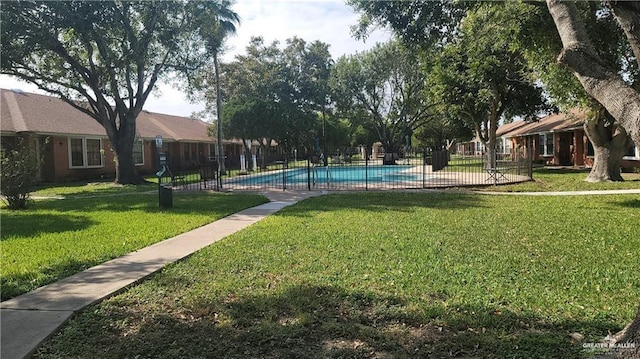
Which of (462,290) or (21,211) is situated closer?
(462,290)

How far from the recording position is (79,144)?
25.8 metres

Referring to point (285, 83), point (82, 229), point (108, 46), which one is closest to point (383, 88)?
point (285, 83)

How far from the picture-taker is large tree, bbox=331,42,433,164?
41094 millimetres

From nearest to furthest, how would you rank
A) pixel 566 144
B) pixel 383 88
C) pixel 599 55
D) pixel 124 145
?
pixel 599 55 < pixel 124 145 < pixel 566 144 < pixel 383 88

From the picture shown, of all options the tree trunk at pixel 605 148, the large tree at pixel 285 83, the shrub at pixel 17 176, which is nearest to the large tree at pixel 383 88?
the large tree at pixel 285 83

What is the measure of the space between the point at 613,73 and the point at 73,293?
5927mm

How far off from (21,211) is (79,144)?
15.0 metres

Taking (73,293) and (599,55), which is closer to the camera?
(73,293)

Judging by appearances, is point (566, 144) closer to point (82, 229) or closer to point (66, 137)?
point (82, 229)

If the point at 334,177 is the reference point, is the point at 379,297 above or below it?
below

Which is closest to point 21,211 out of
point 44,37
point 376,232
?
point 44,37

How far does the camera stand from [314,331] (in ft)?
12.8

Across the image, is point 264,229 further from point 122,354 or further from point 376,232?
point 122,354

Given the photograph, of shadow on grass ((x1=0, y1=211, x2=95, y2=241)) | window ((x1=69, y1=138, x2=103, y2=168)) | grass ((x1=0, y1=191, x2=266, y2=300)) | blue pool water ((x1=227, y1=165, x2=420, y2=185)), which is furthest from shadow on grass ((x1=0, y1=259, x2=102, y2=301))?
window ((x1=69, y1=138, x2=103, y2=168))
